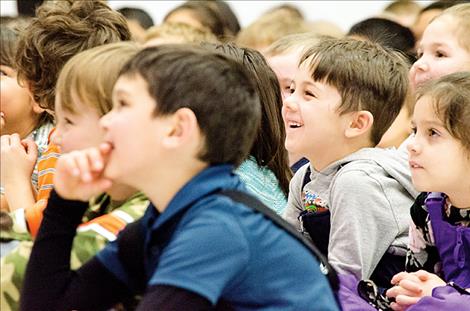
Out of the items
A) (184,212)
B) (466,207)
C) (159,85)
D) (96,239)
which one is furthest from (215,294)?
(466,207)

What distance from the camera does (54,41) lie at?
Answer: 2.36 meters

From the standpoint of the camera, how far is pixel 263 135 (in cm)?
241

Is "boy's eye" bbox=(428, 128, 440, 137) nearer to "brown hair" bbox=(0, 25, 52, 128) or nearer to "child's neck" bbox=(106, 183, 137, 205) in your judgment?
"child's neck" bbox=(106, 183, 137, 205)

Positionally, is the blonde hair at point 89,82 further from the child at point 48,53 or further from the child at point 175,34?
the child at point 175,34

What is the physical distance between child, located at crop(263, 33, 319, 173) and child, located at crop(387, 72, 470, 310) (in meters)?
0.84

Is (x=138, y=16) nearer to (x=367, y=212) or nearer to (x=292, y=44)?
(x=292, y=44)

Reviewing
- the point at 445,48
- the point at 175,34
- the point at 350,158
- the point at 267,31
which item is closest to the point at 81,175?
the point at 350,158

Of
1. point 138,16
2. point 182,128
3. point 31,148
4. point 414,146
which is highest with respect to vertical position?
point 182,128

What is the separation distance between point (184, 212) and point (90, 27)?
952mm

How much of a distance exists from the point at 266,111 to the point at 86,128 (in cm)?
69

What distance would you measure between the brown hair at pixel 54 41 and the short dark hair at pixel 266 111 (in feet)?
0.88

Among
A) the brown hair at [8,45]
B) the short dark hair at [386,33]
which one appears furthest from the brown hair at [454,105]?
the brown hair at [8,45]

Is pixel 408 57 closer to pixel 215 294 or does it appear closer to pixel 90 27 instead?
pixel 90 27

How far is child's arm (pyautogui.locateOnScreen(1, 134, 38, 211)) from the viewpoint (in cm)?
235
